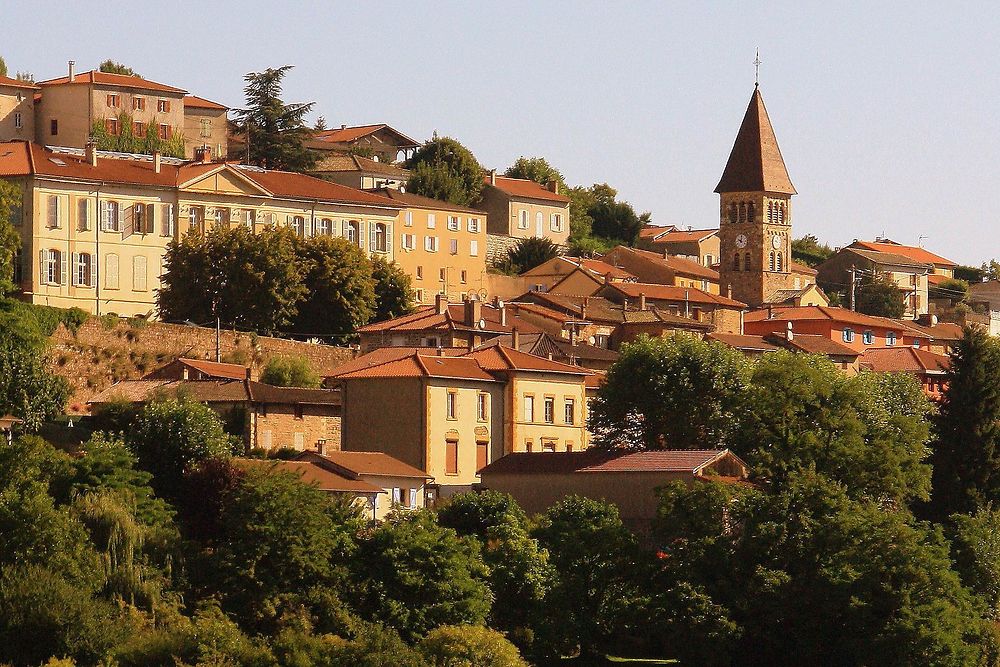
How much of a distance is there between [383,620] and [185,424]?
30.8 ft

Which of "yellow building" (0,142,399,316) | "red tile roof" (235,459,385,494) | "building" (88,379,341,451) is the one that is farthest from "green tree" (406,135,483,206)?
"red tile roof" (235,459,385,494)

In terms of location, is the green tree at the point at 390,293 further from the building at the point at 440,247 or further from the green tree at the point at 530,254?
the green tree at the point at 530,254

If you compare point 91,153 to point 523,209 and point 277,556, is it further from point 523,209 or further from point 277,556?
point 277,556

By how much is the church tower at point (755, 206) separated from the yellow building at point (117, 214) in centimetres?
3155

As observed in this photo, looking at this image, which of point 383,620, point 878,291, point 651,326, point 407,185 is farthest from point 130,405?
point 878,291

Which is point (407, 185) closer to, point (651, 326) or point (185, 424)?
point (651, 326)

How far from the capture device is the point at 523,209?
115 meters

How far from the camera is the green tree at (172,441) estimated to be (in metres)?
54.2

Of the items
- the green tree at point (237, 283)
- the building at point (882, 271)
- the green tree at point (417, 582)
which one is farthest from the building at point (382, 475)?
the building at point (882, 271)

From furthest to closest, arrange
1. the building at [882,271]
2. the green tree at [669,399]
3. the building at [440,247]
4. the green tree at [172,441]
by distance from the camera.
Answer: the building at [882,271] → the building at [440,247] → the green tree at [669,399] → the green tree at [172,441]

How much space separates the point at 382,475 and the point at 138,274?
30.5 m

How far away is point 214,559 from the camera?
162 ft

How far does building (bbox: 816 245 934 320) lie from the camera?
12694cm

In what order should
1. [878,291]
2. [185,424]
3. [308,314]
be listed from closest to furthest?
[185,424], [308,314], [878,291]
